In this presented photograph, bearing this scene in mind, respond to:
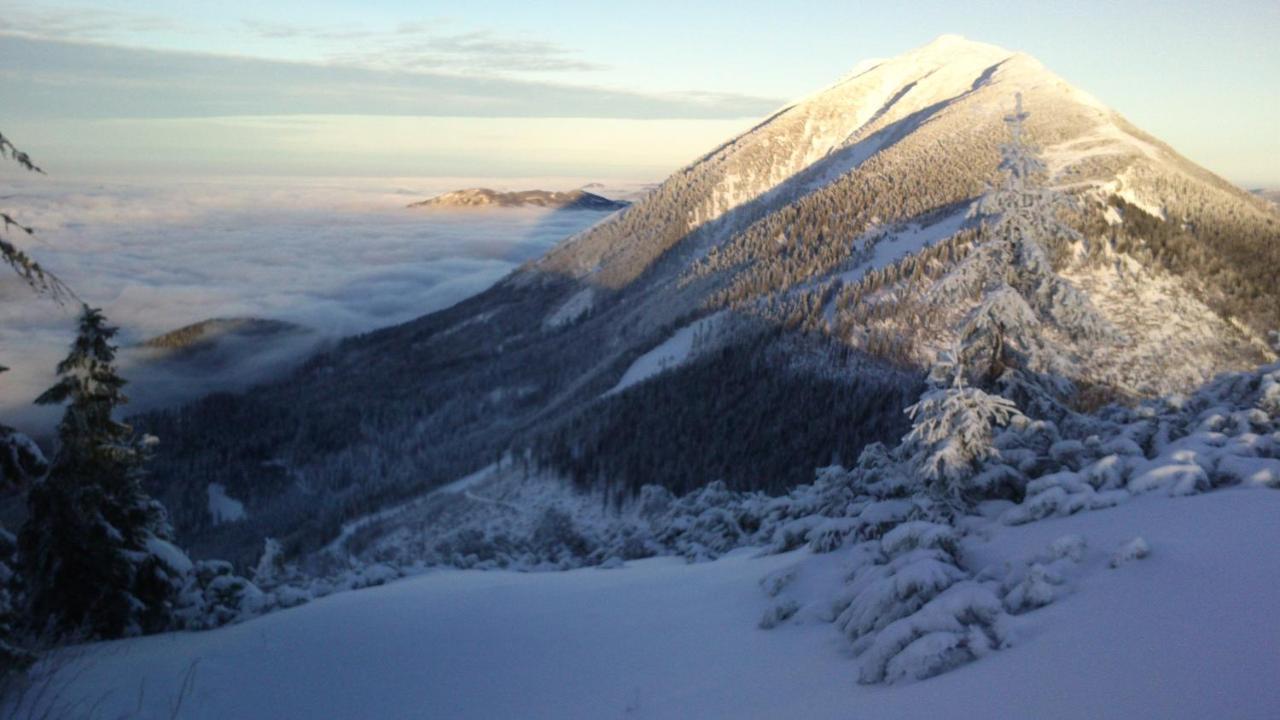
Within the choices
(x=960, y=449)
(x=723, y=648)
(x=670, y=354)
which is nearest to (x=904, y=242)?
(x=670, y=354)

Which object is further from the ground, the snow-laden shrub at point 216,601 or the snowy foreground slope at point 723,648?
the snowy foreground slope at point 723,648

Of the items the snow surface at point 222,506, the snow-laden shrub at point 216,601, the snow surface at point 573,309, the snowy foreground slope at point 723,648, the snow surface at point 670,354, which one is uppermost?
the snowy foreground slope at point 723,648

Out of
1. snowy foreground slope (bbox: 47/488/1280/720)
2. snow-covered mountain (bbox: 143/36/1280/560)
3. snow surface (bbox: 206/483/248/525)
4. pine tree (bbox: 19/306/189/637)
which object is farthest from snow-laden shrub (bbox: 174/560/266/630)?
snow surface (bbox: 206/483/248/525)

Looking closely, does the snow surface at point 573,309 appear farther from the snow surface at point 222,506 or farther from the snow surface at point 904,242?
the snow surface at point 904,242

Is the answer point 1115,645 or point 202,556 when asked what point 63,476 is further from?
point 202,556

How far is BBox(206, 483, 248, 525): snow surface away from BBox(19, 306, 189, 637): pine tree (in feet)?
260

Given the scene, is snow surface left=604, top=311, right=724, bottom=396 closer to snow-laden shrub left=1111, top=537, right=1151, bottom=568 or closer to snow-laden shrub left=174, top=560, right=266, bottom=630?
snow-laden shrub left=174, top=560, right=266, bottom=630

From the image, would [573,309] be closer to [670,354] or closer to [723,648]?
[670,354]

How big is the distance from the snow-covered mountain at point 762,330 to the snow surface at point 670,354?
0.52 m

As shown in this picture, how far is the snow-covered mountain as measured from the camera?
41.7m

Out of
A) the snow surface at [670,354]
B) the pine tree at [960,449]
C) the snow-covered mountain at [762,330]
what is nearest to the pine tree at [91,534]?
the pine tree at [960,449]

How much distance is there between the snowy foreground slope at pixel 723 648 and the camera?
5.65 meters

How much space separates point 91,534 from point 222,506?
291 ft

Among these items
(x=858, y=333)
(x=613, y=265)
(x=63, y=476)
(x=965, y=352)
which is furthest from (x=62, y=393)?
(x=613, y=265)
